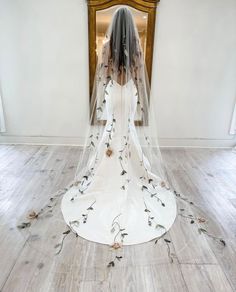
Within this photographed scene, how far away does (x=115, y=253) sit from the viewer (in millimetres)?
1547

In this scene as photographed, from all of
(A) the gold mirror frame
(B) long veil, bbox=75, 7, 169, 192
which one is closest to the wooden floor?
(B) long veil, bbox=75, 7, 169, 192

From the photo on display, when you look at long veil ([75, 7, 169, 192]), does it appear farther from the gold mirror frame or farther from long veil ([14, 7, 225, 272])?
the gold mirror frame

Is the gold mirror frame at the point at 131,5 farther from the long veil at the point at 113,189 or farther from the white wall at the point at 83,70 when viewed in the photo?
the long veil at the point at 113,189

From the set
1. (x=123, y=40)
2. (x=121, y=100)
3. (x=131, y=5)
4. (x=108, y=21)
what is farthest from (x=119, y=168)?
(x=131, y=5)

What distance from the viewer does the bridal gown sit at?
173 cm

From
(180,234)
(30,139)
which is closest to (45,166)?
(30,139)

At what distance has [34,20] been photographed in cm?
292

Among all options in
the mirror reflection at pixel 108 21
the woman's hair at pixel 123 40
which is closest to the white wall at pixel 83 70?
the mirror reflection at pixel 108 21

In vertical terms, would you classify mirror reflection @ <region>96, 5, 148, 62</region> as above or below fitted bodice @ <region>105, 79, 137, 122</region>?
above

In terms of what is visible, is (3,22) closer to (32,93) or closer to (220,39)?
(32,93)

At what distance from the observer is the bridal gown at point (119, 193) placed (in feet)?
5.66

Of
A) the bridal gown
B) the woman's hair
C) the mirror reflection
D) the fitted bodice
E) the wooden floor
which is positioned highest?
the mirror reflection

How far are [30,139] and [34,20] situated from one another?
1708 millimetres

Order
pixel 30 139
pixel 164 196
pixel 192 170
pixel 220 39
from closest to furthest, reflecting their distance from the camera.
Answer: pixel 164 196
pixel 192 170
pixel 220 39
pixel 30 139
